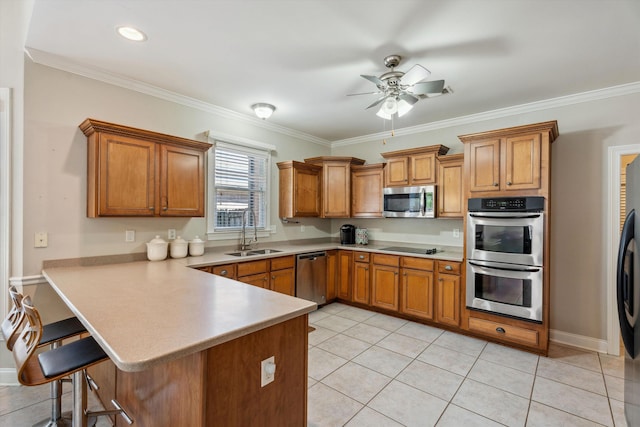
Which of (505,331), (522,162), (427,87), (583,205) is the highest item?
(427,87)

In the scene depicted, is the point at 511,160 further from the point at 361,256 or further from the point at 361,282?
the point at 361,282

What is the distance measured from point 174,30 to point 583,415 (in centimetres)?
403

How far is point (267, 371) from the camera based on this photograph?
1364mm

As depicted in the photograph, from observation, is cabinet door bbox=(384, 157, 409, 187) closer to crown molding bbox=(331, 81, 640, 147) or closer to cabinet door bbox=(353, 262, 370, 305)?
crown molding bbox=(331, 81, 640, 147)

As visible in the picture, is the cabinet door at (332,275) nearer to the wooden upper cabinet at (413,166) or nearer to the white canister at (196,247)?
the wooden upper cabinet at (413,166)

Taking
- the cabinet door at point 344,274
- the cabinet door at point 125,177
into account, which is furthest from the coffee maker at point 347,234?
the cabinet door at point 125,177

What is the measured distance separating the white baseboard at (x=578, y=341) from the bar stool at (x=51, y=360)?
13.3 feet

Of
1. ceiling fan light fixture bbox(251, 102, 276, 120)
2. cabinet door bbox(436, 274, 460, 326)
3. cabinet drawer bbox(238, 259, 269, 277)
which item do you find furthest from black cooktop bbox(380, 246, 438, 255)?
ceiling fan light fixture bbox(251, 102, 276, 120)

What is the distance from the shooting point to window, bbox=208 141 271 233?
3.76 metres

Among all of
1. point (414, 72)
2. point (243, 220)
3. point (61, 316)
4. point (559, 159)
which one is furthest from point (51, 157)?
point (559, 159)

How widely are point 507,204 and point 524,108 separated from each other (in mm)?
1337

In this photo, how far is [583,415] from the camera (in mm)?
2119

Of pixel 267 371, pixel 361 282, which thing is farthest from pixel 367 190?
pixel 267 371

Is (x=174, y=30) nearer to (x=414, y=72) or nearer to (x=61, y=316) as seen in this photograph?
(x=414, y=72)
